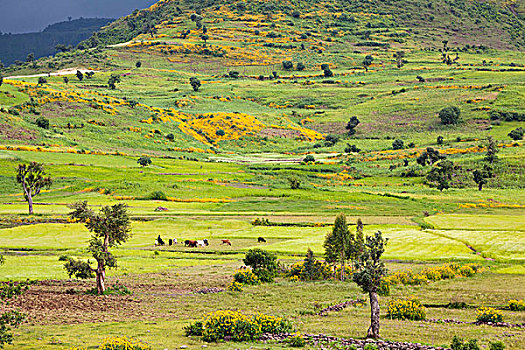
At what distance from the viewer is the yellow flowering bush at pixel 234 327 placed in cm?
2711

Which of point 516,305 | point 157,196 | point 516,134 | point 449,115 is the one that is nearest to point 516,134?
→ point 516,134

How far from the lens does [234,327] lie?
27.3m

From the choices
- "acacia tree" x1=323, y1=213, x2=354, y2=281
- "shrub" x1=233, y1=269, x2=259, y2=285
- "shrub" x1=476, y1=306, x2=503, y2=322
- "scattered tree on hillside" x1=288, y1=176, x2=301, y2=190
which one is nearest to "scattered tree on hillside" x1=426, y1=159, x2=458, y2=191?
"scattered tree on hillside" x1=288, y1=176, x2=301, y2=190

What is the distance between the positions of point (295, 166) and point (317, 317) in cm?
11075

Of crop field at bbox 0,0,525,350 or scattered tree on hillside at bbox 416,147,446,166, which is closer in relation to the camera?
crop field at bbox 0,0,525,350

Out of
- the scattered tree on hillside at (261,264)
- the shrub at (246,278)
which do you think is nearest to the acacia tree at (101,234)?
the shrub at (246,278)

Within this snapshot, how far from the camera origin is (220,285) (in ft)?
141

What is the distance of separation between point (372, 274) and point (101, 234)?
23.1 m

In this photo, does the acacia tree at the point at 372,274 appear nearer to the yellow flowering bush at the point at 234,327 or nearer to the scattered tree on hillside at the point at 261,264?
the yellow flowering bush at the point at 234,327

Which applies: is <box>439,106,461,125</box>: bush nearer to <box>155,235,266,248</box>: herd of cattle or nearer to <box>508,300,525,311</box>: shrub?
<box>155,235,266,248</box>: herd of cattle

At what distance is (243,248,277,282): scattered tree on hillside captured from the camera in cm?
4641

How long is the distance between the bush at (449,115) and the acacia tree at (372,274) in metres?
176

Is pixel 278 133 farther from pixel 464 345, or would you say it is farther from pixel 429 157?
pixel 464 345

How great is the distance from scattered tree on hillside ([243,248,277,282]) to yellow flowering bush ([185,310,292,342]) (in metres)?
17.5
